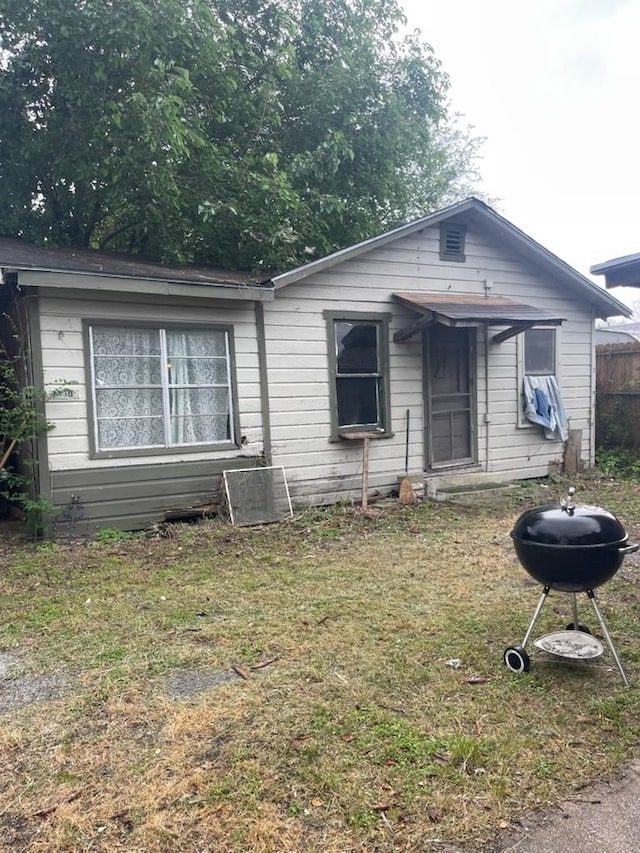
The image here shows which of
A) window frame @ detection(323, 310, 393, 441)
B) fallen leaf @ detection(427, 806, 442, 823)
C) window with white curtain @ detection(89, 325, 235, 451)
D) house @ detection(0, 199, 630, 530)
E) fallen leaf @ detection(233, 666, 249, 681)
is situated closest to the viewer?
fallen leaf @ detection(427, 806, 442, 823)

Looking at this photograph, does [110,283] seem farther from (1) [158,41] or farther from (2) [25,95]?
(2) [25,95]

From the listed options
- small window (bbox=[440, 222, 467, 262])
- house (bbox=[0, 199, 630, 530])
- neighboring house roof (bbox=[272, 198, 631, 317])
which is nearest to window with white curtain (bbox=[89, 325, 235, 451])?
house (bbox=[0, 199, 630, 530])

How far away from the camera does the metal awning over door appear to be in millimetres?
7504

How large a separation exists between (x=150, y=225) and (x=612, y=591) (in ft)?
31.7

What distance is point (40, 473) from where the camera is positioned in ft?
20.0

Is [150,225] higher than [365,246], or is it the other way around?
[150,225]

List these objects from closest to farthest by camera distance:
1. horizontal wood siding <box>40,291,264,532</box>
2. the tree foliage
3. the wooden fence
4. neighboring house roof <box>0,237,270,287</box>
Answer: neighboring house roof <box>0,237,270,287</box>
horizontal wood siding <box>40,291,264,532</box>
the tree foliage
the wooden fence

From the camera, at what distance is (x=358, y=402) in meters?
8.10

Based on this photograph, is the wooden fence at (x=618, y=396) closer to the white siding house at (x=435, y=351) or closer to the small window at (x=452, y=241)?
the white siding house at (x=435, y=351)

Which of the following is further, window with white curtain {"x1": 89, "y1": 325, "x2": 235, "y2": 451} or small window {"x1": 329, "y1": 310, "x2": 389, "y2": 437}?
small window {"x1": 329, "y1": 310, "x2": 389, "y2": 437}

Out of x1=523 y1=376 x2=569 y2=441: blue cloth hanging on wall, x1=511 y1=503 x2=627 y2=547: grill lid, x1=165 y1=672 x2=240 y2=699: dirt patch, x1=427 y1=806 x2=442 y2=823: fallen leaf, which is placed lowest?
x1=427 y1=806 x2=442 y2=823: fallen leaf

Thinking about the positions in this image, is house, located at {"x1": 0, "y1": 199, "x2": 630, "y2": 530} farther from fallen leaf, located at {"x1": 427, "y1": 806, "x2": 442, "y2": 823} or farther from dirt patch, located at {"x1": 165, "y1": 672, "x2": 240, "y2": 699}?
fallen leaf, located at {"x1": 427, "y1": 806, "x2": 442, "y2": 823}

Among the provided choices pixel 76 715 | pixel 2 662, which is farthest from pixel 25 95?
pixel 76 715

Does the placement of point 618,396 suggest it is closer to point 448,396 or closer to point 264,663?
point 448,396
